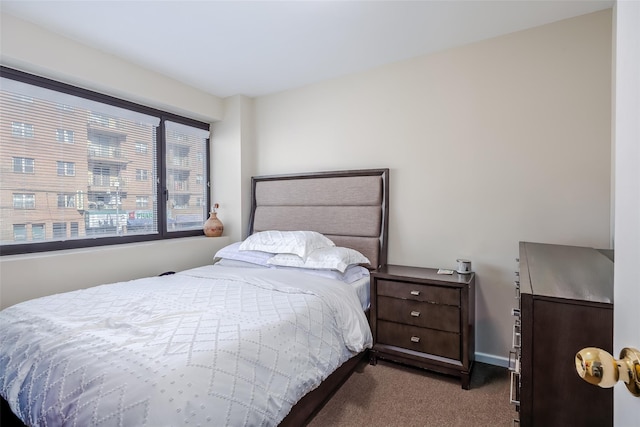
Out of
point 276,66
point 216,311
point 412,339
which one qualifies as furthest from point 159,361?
point 276,66

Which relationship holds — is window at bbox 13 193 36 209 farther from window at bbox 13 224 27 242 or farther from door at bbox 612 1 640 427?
door at bbox 612 1 640 427

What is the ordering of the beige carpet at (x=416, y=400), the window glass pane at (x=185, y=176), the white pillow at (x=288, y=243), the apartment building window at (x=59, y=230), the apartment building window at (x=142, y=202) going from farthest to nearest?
the window glass pane at (x=185, y=176) < the apartment building window at (x=142, y=202) < the white pillow at (x=288, y=243) < the apartment building window at (x=59, y=230) < the beige carpet at (x=416, y=400)

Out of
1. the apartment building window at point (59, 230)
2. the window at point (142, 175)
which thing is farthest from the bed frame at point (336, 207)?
the apartment building window at point (59, 230)

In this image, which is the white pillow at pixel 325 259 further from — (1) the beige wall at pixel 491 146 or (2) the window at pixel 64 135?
(2) the window at pixel 64 135

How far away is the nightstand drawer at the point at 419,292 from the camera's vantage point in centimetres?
209

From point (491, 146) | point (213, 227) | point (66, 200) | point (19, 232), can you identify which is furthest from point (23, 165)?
point (491, 146)

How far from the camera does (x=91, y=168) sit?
8.63ft

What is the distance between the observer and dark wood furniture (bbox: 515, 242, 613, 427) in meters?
0.85

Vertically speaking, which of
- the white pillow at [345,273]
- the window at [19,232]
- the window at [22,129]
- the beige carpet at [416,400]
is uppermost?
the window at [22,129]

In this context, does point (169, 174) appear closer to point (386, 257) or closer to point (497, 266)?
point (386, 257)

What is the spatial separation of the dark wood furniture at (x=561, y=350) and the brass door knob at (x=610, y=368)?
1.57 feet

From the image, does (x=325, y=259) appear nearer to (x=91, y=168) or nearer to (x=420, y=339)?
(x=420, y=339)

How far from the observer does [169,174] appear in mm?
3266

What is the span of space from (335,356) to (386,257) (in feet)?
3.94
